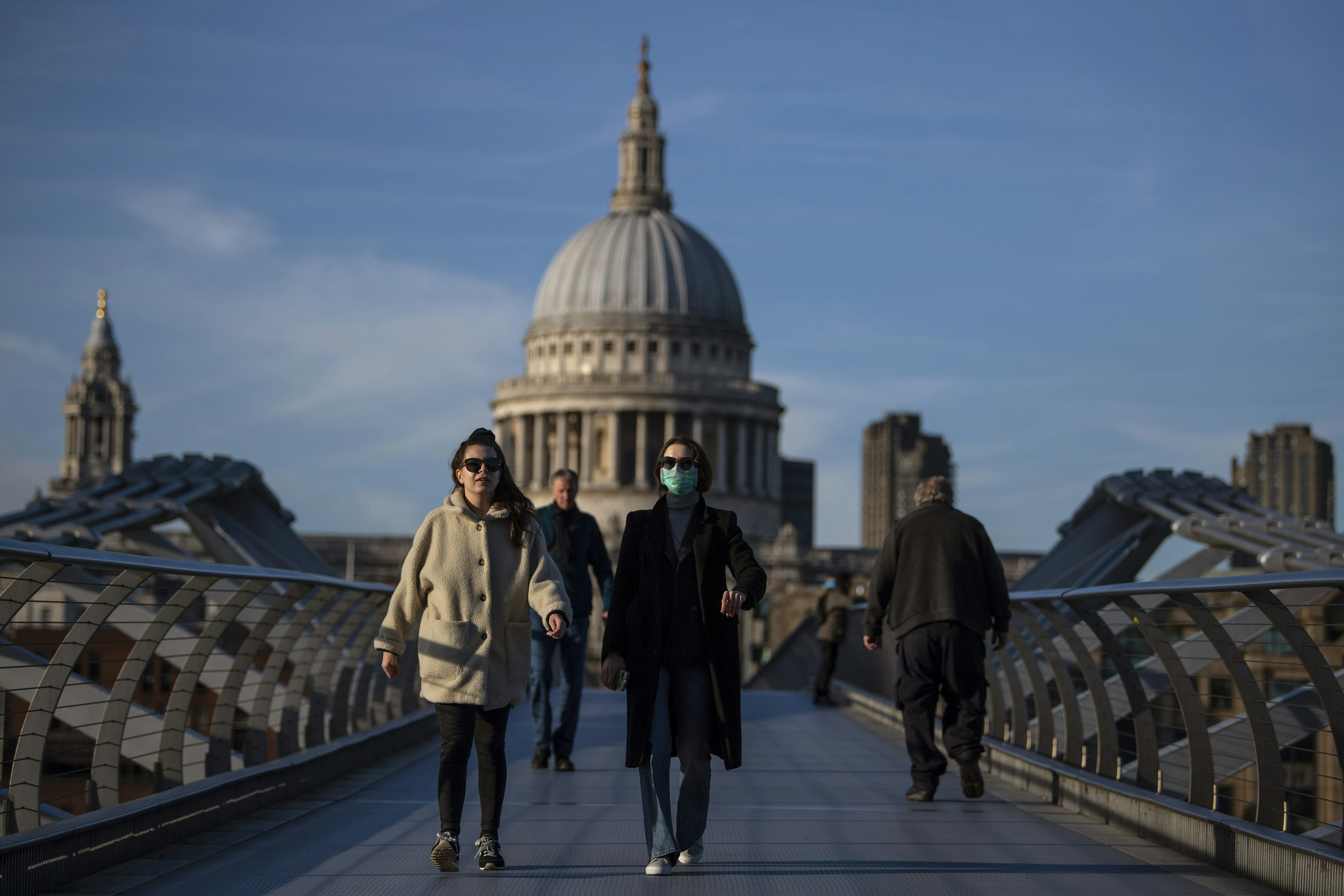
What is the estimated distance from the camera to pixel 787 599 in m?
92.9

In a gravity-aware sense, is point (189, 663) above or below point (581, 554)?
below

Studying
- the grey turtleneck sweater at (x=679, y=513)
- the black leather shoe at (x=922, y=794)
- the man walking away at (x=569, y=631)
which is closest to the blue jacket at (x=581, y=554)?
the man walking away at (x=569, y=631)

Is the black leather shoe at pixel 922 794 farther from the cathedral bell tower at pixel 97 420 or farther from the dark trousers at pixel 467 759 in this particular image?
the cathedral bell tower at pixel 97 420

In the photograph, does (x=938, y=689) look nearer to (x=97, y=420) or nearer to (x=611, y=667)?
(x=611, y=667)

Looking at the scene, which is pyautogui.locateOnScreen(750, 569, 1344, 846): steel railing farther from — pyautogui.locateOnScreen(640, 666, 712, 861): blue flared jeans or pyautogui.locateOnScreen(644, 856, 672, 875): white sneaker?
pyautogui.locateOnScreen(644, 856, 672, 875): white sneaker

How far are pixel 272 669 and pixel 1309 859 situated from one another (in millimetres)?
6488

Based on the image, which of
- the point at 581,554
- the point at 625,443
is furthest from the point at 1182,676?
the point at 625,443

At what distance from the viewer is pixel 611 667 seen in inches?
332

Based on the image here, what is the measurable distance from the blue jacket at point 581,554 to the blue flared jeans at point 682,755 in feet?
15.4

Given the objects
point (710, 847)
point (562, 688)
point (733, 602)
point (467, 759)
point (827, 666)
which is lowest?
point (710, 847)

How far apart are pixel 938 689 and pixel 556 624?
4018mm

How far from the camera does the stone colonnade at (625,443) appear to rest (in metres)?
108

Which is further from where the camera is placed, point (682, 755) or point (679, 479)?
point (679, 479)

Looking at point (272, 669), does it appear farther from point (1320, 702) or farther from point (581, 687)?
point (1320, 702)
